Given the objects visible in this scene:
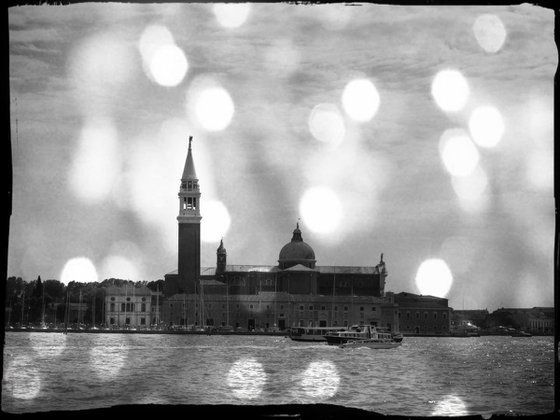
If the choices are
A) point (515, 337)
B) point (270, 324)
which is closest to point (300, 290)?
point (270, 324)

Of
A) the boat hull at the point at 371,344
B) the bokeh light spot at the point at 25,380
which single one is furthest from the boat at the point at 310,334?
the bokeh light spot at the point at 25,380

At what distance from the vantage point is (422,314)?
52375mm

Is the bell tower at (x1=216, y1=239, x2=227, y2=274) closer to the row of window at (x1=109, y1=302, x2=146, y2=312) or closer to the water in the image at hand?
the row of window at (x1=109, y1=302, x2=146, y2=312)

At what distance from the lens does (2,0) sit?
1.47m

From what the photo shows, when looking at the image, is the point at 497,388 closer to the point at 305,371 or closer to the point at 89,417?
the point at 305,371

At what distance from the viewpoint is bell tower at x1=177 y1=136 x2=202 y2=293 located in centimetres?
4581

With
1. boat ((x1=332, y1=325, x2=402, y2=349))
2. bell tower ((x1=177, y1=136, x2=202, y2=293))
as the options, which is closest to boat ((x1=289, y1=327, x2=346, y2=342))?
boat ((x1=332, y1=325, x2=402, y2=349))

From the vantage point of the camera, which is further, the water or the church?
the church

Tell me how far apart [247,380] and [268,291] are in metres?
36.2

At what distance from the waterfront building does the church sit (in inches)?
68.7

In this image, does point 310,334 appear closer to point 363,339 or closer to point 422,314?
point 363,339

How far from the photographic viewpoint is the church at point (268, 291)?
4806 cm

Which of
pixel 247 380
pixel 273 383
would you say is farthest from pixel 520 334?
pixel 247 380

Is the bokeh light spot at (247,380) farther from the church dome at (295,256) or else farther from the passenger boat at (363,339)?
the church dome at (295,256)
